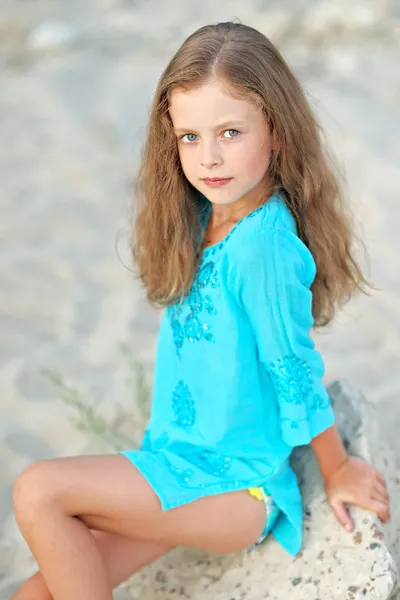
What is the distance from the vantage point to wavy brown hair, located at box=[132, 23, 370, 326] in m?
1.81

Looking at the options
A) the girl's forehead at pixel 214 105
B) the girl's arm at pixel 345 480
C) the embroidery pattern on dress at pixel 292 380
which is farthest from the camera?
the girl's arm at pixel 345 480

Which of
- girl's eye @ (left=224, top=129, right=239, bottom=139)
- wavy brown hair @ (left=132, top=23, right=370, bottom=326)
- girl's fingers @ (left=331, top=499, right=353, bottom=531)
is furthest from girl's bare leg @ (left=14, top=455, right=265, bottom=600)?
girl's eye @ (left=224, top=129, right=239, bottom=139)

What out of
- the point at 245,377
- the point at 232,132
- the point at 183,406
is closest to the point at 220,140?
the point at 232,132

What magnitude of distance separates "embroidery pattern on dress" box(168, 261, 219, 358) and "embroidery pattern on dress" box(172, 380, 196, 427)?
0.08 m

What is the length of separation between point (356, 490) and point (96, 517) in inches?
22.8

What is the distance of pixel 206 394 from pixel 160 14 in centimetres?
396

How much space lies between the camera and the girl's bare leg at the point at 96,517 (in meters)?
1.90

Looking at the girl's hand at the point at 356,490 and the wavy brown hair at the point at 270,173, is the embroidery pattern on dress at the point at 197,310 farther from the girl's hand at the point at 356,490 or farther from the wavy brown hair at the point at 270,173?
the girl's hand at the point at 356,490

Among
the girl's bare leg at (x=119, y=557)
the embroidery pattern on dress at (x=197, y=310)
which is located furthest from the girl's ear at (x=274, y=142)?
the girl's bare leg at (x=119, y=557)

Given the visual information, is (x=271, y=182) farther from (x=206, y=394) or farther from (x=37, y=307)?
(x=37, y=307)

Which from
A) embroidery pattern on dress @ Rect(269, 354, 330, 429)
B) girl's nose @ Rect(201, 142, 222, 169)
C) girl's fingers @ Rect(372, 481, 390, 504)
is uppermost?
girl's nose @ Rect(201, 142, 222, 169)

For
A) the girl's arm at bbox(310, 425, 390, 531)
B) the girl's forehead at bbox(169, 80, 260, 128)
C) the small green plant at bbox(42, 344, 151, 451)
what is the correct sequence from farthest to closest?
1. the small green plant at bbox(42, 344, 151, 451)
2. the girl's arm at bbox(310, 425, 390, 531)
3. the girl's forehead at bbox(169, 80, 260, 128)

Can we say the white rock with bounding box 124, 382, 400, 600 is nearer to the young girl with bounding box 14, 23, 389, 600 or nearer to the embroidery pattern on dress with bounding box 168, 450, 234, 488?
the young girl with bounding box 14, 23, 389, 600

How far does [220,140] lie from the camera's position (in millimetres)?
1823
